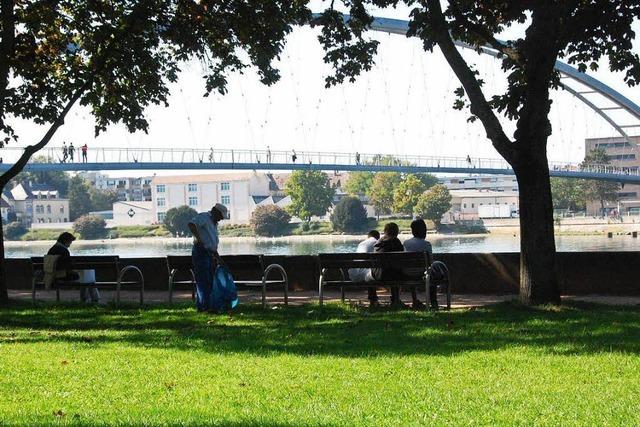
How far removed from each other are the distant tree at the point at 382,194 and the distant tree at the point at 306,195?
3.83 m

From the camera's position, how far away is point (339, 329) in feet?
28.4

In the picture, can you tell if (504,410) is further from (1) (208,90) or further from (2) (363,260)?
(1) (208,90)

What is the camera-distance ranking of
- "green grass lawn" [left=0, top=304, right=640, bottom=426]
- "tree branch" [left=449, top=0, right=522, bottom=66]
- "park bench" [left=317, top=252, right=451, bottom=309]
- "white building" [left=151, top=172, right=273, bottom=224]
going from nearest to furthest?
"green grass lawn" [left=0, top=304, right=640, bottom=426] → "park bench" [left=317, top=252, right=451, bottom=309] → "tree branch" [left=449, top=0, right=522, bottom=66] → "white building" [left=151, top=172, right=273, bottom=224]

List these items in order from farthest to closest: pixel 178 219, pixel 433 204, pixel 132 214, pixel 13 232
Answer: pixel 132 214 < pixel 13 232 < pixel 433 204 < pixel 178 219

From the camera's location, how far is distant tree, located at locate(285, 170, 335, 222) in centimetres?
7856

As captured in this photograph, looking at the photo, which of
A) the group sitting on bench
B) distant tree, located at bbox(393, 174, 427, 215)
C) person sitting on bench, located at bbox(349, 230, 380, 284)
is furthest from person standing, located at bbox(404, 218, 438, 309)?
distant tree, located at bbox(393, 174, 427, 215)

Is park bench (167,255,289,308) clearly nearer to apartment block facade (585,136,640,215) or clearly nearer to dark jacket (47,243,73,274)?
dark jacket (47,243,73,274)

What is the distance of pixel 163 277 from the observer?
48.4ft

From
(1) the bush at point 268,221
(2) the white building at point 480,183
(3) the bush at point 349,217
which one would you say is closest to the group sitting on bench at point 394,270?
(3) the bush at point 349,217

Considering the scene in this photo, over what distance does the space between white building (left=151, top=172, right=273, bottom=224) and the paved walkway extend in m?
66.2

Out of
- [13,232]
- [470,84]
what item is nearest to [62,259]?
[470,84]

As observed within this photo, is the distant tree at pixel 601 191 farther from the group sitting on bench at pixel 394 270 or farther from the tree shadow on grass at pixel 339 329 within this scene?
the tree shadow on grass at pixel 339 329

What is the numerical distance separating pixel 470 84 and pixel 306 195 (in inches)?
2697

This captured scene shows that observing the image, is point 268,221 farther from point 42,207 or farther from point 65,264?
point 65,264
